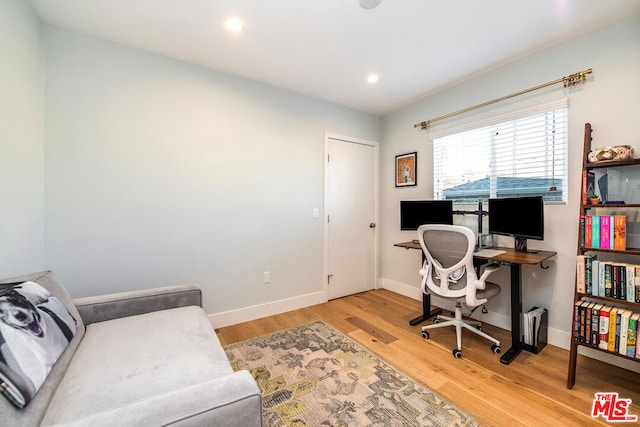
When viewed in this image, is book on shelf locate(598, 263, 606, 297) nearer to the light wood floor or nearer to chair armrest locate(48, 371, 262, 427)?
the light wood floor

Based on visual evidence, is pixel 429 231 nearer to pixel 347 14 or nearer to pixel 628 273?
pixel 628 273

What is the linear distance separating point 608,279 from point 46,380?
2921 millimetres

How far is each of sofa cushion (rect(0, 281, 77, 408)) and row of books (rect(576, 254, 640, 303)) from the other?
2.83 meters

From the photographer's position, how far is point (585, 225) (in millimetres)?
1769

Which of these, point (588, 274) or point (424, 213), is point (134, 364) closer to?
point (588, 274)

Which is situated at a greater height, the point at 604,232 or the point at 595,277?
the point at 604,232

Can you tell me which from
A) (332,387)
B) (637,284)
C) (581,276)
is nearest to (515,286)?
(581,276)

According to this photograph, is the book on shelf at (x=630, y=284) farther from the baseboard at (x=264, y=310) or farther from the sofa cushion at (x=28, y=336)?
the sofa cushion at (x=28, y=336)

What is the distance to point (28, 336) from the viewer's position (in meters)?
0.98

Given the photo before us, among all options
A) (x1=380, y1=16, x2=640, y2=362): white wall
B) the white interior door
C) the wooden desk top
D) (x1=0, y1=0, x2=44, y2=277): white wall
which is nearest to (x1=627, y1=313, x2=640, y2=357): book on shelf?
the wooden desk top

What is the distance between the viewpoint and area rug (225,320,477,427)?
1506 mm

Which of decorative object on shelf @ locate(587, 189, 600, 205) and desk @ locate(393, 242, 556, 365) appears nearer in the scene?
decorative object on shelf @ locate(587, 189, 600, 205)

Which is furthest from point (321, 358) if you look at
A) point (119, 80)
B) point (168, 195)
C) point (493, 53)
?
point (493, 53)

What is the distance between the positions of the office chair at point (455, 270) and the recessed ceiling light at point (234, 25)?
2.17m
